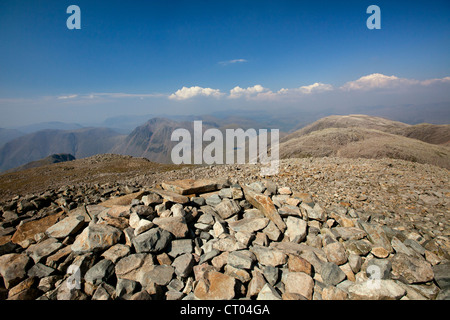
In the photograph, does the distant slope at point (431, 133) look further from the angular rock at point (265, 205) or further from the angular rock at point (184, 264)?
the angular rock at point (184, 264)

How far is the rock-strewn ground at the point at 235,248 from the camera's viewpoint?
4.60 m

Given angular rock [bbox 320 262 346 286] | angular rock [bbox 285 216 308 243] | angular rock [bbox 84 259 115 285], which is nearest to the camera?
angular rock [bbox 84 259 115 285]

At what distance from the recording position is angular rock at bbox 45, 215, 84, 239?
609 cm

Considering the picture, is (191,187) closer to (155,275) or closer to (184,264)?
(184,264)

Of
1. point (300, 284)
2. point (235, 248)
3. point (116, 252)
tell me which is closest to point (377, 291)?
point (300, 284)

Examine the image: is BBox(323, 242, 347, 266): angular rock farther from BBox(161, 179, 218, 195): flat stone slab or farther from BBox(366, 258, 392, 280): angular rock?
BBox(161, 179, 218, 195): flat stone slab

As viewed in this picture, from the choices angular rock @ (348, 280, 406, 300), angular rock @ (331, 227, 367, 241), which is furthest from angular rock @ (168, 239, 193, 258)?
angular rock @ (331, 227, 367, 241)

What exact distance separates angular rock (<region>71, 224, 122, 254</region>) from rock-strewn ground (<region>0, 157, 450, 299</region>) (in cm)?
3

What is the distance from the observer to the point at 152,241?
5535mm

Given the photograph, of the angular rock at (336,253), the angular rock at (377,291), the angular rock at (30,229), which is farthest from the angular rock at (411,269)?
the angular rock at (30,229)

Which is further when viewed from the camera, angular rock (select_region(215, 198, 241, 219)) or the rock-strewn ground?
angular rock (select_region(215, 198, 241, 219))
